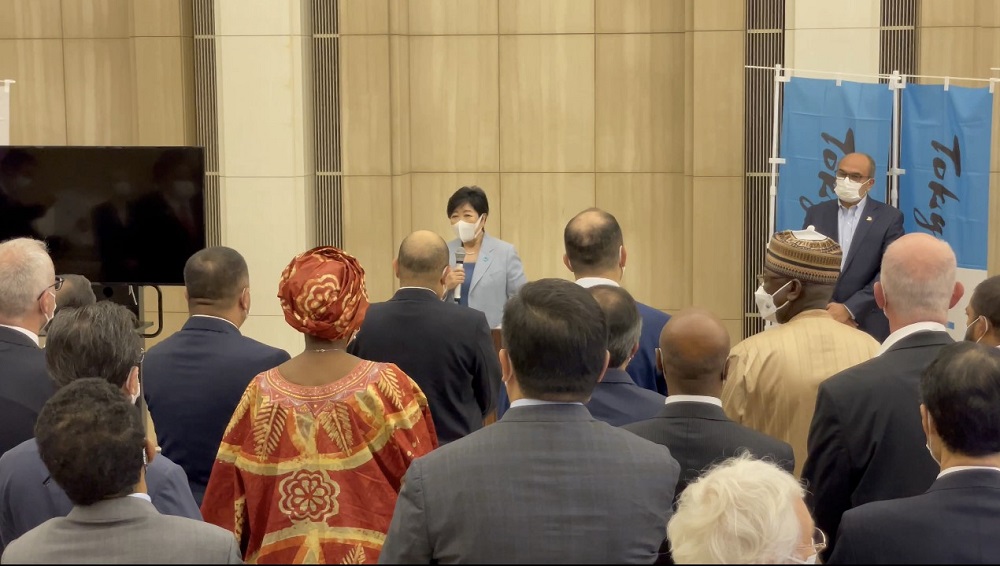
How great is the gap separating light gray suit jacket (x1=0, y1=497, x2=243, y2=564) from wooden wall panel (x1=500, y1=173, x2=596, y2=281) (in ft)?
22.4

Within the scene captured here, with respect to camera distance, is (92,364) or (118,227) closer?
(92,364)

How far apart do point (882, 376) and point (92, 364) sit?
2.19 m

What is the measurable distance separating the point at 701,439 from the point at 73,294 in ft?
9.97

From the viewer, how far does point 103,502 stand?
232 centimetres

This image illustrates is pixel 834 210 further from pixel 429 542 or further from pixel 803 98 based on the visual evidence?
pixel 429 542

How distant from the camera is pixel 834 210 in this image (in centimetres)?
693

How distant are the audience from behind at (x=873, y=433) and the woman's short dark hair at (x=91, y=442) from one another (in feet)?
6.41

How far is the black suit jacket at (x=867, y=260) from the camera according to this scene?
21.8 feet

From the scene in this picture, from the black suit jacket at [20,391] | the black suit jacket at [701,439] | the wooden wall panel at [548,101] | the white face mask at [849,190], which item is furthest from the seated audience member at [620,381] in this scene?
the wooden wall panel at [548,101]

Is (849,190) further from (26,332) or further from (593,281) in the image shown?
(26,332)

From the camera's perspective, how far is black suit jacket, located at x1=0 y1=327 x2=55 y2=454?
3551 millimetres

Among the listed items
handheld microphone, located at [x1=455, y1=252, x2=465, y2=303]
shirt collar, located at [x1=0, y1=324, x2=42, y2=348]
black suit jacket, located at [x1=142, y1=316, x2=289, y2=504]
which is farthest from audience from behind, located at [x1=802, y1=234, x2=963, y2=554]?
handheld microphone, located at [x1=455, y1=252, x2=465, y2=303]

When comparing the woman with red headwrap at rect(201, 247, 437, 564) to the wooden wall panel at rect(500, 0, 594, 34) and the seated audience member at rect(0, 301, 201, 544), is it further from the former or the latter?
the wooden wall panel at rect(500, 0, 594, 34)

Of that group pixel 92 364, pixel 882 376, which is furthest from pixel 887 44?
pixel 92 364
